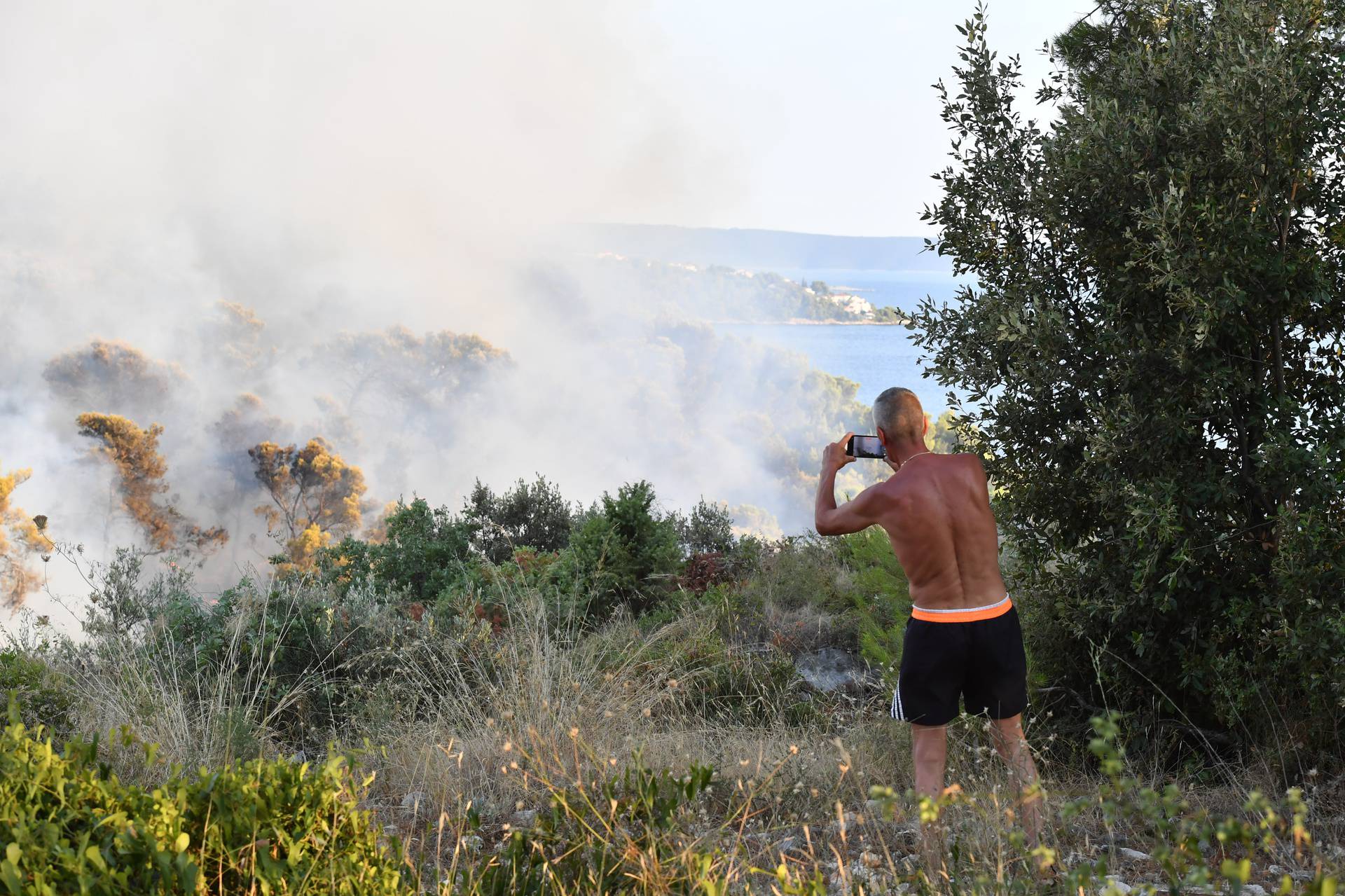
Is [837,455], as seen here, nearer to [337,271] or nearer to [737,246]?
[337,271]

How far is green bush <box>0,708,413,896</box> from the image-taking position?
2.04 metres

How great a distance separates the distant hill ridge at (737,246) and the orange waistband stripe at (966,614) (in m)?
45.2

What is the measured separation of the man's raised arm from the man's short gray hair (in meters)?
0.17

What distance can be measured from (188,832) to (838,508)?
2.55 meters

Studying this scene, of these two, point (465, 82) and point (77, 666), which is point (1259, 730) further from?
point (465, 82)

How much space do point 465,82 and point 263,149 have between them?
1198 cm

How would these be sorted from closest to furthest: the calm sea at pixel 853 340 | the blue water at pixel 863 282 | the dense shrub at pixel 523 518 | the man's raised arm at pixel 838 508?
the man's raised arm at pixel 838 508 < the dense shrub at pixel 523 518 < the blue water at pixel 863 282 < the calm sea at pixel 853 340

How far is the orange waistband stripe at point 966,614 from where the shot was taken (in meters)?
3.70

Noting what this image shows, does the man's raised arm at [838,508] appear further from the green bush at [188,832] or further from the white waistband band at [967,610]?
Result: the green bush at [188,832]

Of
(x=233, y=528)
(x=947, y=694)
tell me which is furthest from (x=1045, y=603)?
(x=233, y=528)

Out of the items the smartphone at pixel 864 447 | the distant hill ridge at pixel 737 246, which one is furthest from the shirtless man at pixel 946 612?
the distant hill ridge at pixel 737 246

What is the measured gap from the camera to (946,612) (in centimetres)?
371

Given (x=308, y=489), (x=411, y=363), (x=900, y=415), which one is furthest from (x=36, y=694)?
(x=411, y=363)

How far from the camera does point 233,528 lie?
96.5 feet
